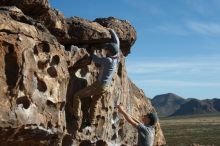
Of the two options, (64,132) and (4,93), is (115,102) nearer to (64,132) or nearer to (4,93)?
(64,132)

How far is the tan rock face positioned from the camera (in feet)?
42.7

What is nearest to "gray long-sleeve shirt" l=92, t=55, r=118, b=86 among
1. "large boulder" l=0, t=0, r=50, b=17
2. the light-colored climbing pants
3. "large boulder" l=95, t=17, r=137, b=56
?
the light-colored climbing pants

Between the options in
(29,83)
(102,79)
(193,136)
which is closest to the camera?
(29,83)

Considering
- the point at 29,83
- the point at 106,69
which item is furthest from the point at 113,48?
the point at 29,83

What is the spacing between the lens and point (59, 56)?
585 inches

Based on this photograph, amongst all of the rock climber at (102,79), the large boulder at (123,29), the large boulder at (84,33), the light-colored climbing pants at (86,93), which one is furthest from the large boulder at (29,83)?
the large boulder at (123,29)

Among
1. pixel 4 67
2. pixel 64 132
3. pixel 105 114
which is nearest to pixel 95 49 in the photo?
pixel 105 114

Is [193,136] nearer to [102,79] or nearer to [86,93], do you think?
[86,93]

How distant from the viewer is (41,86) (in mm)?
14102

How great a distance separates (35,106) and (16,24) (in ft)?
8.04

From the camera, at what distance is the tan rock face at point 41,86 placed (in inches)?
513

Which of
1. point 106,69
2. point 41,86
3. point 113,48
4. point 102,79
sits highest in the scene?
point 113,48

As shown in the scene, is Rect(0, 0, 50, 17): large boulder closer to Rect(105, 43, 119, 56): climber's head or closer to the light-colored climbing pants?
Rect(105, 43, 119, 56): climber's head

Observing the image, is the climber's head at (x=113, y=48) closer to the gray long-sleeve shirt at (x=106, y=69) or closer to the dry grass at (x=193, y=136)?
the gray long-sleeve shirt at (x=106, y=69)
